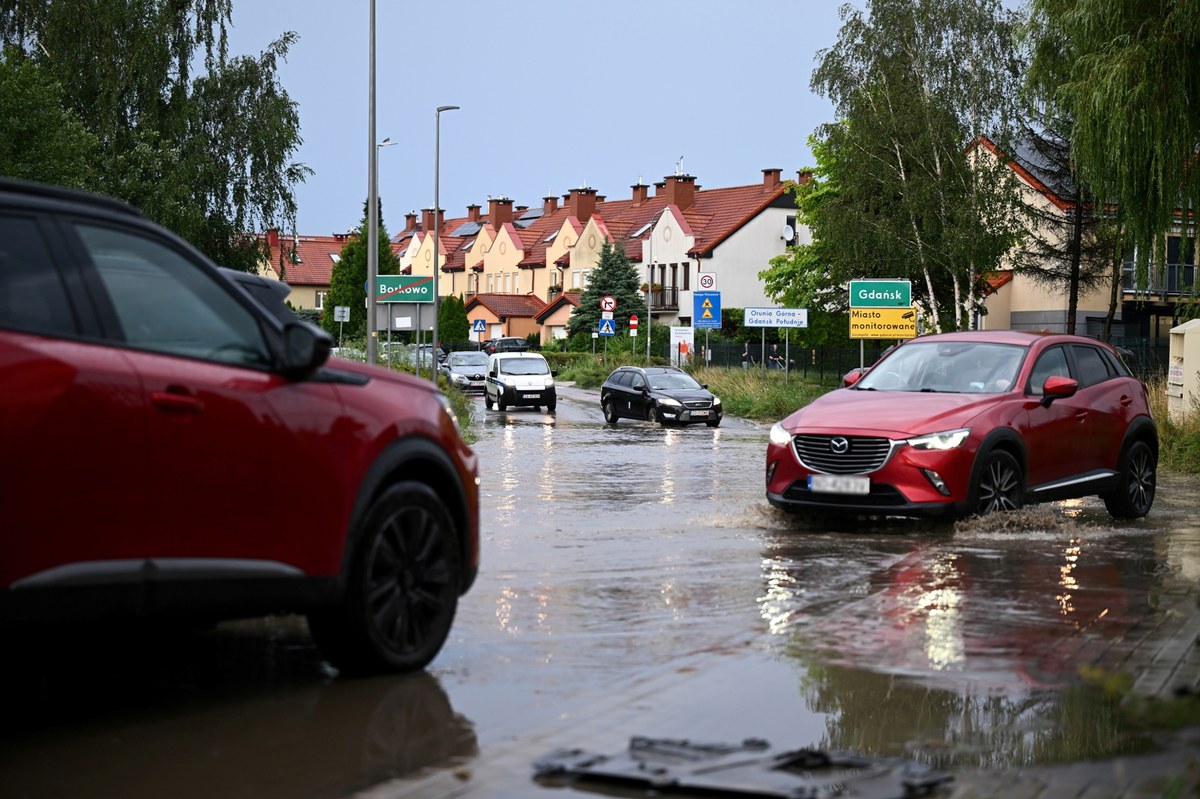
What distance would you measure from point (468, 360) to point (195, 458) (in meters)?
54.5

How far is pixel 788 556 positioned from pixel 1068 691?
4.97m

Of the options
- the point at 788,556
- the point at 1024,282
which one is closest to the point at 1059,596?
the point at 788,556

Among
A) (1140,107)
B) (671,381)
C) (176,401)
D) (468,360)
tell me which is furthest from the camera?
(468,360)

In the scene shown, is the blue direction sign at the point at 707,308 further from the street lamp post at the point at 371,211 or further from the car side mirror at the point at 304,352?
the car side mirror at the point at 304,352

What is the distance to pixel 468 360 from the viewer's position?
60.2m

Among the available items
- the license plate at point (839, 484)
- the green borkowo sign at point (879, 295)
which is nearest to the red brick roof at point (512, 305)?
the green borkowo sign at point (879, 295)

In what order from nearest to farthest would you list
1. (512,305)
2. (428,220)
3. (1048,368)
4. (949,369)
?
1. (949,369)
2. (1048,368)
3. (512,305)
4. (428,220)

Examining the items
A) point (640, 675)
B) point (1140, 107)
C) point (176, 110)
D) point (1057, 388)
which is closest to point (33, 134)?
point (176, 110)

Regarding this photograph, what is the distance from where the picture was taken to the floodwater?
213 inches

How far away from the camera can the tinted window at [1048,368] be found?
13.8m

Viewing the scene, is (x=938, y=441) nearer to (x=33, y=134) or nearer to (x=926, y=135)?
(x=33, y=134)

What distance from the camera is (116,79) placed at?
4566 centimetres

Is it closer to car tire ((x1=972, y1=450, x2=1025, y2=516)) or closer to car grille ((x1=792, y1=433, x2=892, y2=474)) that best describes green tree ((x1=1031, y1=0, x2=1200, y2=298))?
car tire ((x1=972, y1=450, x2=1025, y2=516))

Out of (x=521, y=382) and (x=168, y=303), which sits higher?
(x=168, y=303)
